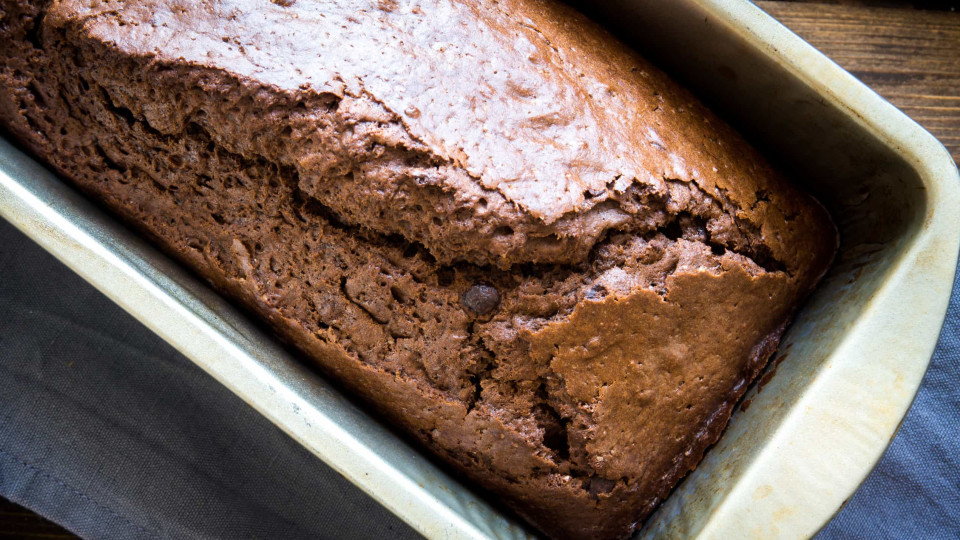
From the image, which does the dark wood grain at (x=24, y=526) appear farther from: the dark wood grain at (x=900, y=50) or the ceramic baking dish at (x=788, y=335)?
the dark wood grain at (x=900, y=50)

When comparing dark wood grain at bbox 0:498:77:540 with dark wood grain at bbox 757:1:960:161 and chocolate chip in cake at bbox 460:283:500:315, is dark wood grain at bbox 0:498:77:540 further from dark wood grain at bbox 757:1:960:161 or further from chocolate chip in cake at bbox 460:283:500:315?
dark wood grain at bbox 757:1:960:161

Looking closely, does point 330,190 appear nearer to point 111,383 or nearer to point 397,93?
point 397,93

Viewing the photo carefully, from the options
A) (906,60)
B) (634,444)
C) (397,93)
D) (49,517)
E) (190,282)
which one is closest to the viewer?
(397,93)

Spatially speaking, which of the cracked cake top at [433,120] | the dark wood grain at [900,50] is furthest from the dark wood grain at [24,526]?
the dark wood grain at [900,50]

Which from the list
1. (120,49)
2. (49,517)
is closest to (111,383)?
(49,517)

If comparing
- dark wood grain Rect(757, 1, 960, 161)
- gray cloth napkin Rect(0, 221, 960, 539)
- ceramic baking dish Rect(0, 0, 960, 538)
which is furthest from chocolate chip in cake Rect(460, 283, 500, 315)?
dark wood grain Rect(757, 1, 960, 161)
